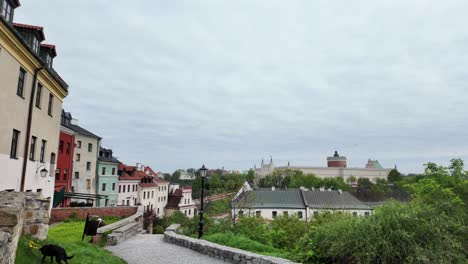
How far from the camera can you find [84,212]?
70.5 feet

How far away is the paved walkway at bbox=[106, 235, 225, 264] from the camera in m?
9.86

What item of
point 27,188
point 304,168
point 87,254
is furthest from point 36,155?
point 304,168

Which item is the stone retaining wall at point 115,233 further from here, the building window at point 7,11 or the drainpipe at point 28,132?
the building window at point 7,11

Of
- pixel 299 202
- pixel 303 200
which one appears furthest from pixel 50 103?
pixel 303 200

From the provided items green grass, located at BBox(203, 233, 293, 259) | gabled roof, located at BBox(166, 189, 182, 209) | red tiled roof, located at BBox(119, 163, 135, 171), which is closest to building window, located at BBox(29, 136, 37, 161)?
green grass, located at BBox(203, 233, 293, 259)

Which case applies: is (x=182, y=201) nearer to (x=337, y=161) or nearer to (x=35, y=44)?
(x=35, y=44)

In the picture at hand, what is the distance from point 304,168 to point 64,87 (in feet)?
577

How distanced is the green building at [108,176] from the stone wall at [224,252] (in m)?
33.7

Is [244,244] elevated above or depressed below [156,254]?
above

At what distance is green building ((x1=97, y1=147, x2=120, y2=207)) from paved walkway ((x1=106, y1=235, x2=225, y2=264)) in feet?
107

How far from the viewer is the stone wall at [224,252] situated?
808cm

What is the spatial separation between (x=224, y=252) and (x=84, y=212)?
49.3 ft

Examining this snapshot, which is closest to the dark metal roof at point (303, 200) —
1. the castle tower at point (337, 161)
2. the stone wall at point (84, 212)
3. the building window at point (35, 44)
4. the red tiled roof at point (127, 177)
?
the red tiled roof at point (127, 177)

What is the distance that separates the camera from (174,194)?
7131 centimetres
